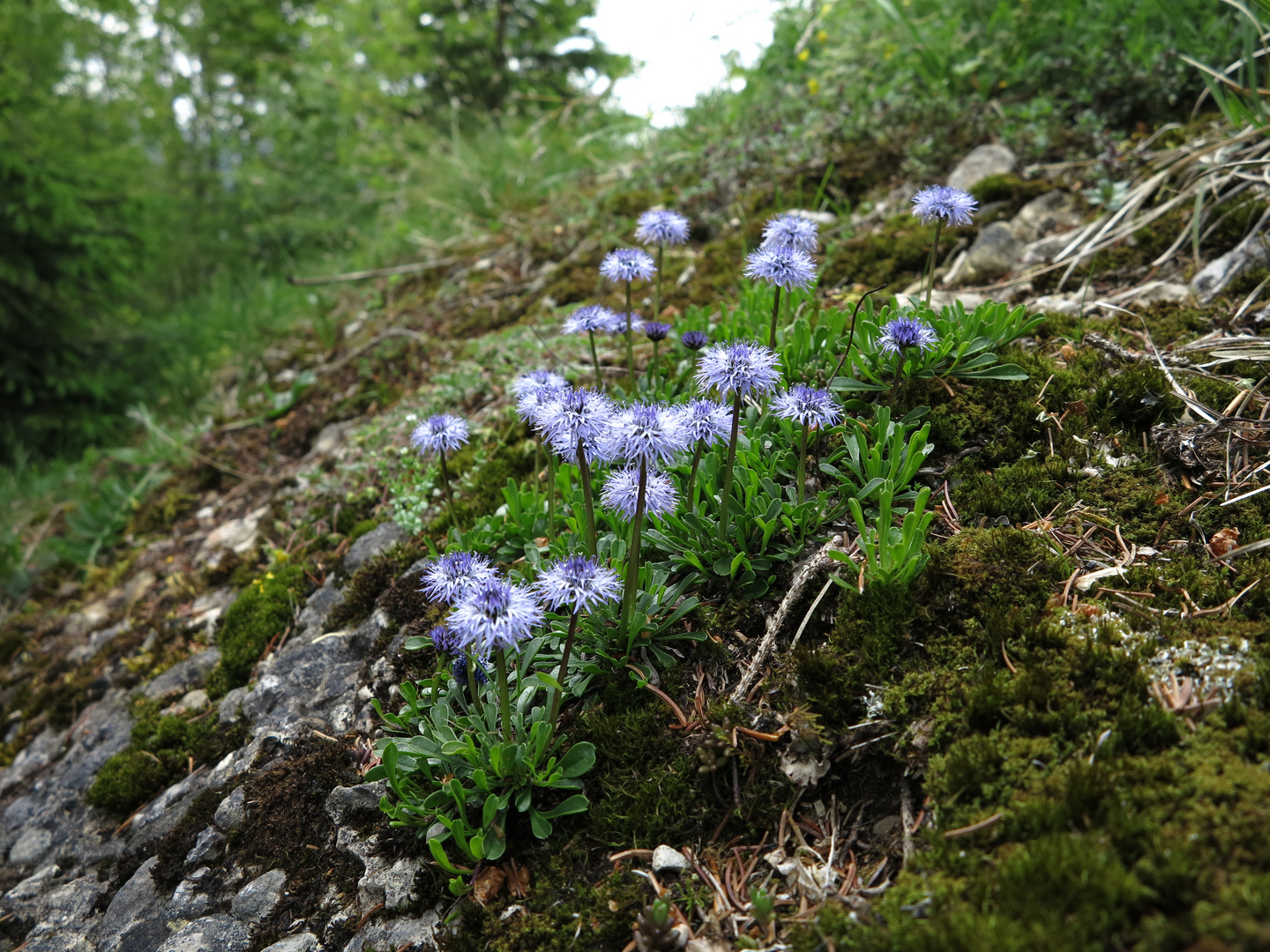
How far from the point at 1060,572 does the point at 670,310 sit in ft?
10.0

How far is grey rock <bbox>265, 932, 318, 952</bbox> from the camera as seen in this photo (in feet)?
7.91

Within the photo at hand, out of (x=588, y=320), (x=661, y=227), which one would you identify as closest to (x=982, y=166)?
(x=661, y=227)

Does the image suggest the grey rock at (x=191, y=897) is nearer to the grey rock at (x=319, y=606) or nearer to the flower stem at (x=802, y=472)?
the grey rock at (x=319, y=606)

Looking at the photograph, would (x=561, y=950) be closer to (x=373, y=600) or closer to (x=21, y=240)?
(x=373, y=600)

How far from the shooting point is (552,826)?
235cm

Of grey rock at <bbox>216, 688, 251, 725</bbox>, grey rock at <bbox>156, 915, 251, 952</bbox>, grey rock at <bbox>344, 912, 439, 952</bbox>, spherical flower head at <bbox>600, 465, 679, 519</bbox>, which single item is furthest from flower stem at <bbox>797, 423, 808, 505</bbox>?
grey rock at <bbox>216, 688, 251, 725</bbox>

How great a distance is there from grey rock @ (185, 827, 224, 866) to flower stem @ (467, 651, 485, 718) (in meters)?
1.30

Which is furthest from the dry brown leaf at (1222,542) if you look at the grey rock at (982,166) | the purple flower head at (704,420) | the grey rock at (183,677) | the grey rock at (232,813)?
the grey rock at (183,677)

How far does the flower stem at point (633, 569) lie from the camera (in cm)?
239

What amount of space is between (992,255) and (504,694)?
376 centimetres

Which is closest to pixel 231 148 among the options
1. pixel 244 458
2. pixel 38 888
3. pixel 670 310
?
pixel 244 458

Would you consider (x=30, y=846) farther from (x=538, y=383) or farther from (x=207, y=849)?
(x=538, y=383)

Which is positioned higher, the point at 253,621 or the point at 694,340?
the point at 694,340

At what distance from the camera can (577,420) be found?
2.43 metres
